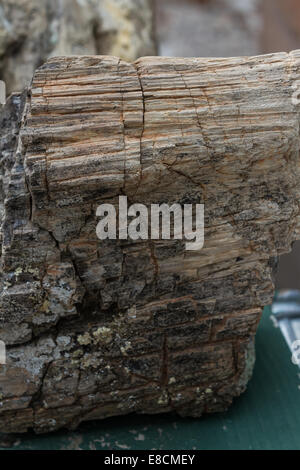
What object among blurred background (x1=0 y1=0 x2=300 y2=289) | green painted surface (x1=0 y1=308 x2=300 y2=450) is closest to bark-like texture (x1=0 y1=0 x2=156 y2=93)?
blurred background (x1=0 y1=0 x2=300 y2=289)

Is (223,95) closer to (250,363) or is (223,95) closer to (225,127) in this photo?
(225,127)

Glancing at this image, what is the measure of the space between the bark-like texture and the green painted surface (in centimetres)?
228

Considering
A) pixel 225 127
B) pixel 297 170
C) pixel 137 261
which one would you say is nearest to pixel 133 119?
pixel 225 127

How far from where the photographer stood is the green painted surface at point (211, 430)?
7.27 feet

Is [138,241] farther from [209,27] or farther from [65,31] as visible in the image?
[209,27]

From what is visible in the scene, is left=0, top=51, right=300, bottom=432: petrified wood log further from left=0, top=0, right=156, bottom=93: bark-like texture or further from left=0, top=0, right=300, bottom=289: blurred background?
left=0, top=0, right=156, bottom=93: bark-like texture

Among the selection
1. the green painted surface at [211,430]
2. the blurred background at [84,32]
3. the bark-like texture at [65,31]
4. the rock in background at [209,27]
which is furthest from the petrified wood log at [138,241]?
the rock in background at [209,27]

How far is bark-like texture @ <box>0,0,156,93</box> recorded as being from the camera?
3928 millimetres

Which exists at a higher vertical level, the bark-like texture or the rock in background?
the rock in background

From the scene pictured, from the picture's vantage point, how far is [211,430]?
229 centimetres

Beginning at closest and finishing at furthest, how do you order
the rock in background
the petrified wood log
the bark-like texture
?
the petrified wood log < the bark-like texture < the rock in background

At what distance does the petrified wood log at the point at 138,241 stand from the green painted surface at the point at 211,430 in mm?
69

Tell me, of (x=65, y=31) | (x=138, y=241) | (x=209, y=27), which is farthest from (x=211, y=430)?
(x=209, y=27)

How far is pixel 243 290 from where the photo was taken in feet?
6.93
